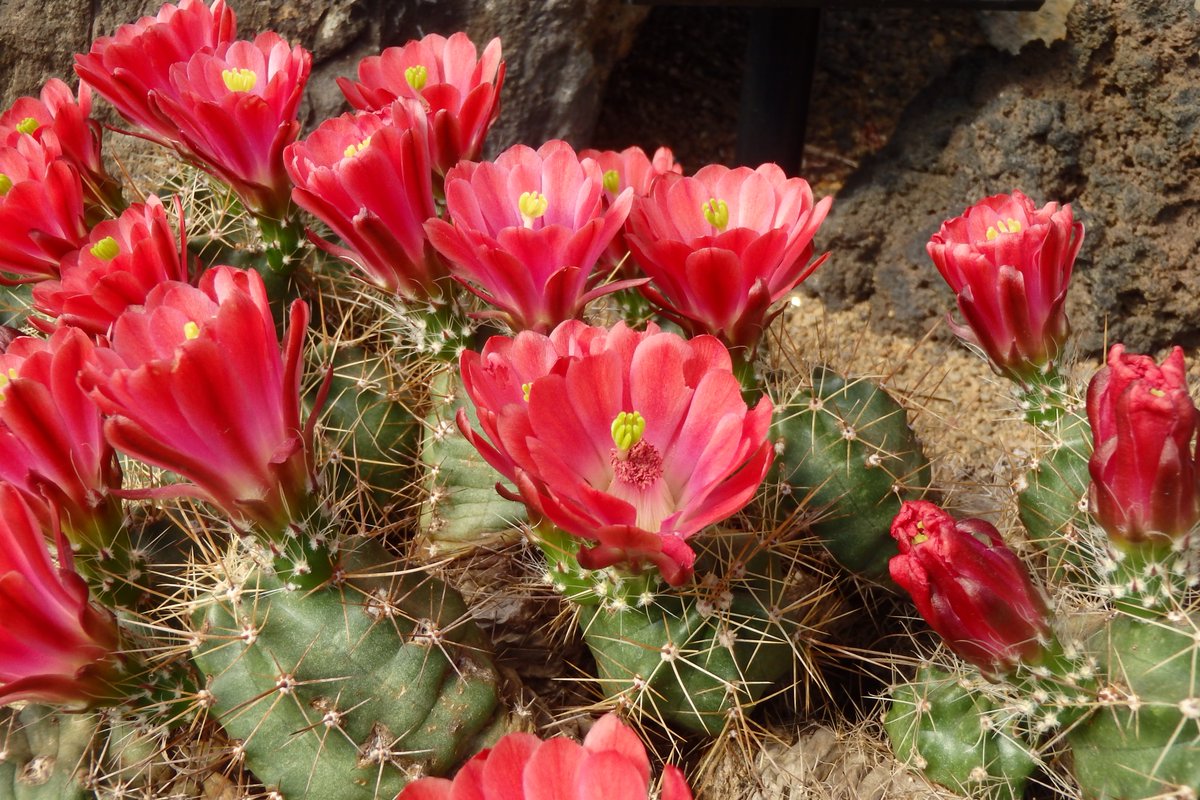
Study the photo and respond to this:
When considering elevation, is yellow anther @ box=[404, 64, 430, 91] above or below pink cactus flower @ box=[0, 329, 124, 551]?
above

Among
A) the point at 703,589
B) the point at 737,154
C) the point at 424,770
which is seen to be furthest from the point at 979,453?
the point at 424,770

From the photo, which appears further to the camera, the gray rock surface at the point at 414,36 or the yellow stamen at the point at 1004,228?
the gray rock surface at the point at 414,36

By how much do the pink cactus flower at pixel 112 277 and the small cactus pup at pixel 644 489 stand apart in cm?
38

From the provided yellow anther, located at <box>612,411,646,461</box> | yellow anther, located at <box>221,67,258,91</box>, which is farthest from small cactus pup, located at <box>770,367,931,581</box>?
yellow anther, located at <box>221,67,258,91</box>

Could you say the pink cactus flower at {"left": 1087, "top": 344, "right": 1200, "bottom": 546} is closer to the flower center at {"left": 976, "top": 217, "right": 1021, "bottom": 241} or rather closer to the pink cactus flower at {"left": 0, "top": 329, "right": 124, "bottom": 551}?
the flower center at {"left": 976, "top": 217, "right": 1021, "bottom": 241}

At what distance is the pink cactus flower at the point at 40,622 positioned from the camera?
82cm

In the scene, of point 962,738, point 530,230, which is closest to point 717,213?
point 530,230

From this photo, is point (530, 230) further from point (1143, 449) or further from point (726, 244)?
point (1143, 449)

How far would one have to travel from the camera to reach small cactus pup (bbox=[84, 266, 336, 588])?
0.80 m

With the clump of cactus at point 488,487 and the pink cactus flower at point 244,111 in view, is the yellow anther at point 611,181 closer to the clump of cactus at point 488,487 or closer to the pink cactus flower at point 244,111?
the clump of cactus at point 488,487

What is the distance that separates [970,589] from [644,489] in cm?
28

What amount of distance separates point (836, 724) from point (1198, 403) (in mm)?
1101

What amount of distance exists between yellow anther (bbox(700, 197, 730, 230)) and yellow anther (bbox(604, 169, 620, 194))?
0.49 ft

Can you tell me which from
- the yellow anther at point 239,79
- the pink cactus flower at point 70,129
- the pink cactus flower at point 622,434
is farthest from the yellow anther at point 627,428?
the pink cactus flower at point 70,129
